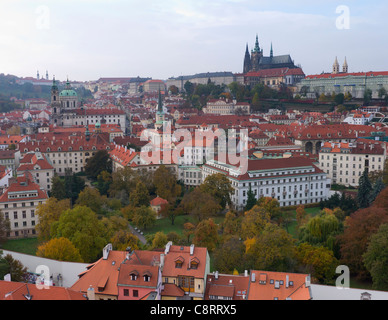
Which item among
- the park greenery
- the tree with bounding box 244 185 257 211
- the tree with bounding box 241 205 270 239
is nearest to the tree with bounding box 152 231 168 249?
the park greenery

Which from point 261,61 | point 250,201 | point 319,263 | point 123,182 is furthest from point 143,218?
point 261,61

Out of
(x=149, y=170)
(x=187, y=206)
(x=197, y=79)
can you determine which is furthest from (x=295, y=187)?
(x=197, y=79)

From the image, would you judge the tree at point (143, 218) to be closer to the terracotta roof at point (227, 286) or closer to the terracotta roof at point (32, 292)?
the terracotta roof at point (227, 286)

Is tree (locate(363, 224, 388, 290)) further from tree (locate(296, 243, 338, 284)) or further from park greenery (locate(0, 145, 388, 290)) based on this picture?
tree (locate(296, 243, 338, 284))
